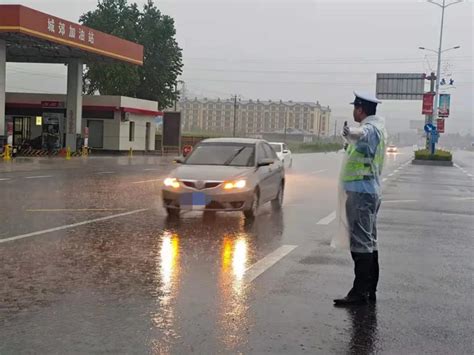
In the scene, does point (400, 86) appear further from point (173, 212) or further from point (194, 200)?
point (194, 200)

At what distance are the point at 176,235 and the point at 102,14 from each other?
169ft

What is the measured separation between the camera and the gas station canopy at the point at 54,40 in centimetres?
2455

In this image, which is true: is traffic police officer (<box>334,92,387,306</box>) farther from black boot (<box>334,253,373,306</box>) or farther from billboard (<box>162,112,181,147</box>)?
billboard (<box>162,112,181,147</box>)

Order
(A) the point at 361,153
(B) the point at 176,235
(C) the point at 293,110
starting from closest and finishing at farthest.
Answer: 1. (A) the point at 361,153
2. (B) the point at 176,235
3. (C) the point at 293,110

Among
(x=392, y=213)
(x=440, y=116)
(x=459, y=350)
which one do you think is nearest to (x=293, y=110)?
(x=440, y=116)

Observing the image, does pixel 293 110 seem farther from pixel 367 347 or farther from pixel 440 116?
pixel 367 347

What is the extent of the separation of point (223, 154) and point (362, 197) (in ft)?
20.6

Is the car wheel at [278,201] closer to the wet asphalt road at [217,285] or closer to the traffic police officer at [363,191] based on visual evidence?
the wet asphalt road at [217,285]

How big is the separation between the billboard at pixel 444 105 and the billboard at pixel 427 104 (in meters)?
7.47

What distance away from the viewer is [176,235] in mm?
8766

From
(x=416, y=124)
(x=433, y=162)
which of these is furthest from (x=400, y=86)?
(x=416, y=124)

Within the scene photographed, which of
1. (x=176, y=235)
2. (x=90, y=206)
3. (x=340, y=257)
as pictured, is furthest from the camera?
(x=90, y=206)

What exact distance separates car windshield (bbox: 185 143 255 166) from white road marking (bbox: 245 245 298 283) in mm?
3346

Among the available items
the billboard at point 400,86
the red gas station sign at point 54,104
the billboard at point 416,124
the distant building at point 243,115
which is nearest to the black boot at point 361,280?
the red gas station sign at point 54,104
